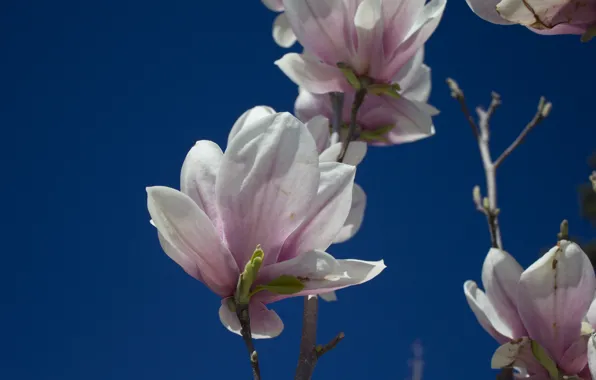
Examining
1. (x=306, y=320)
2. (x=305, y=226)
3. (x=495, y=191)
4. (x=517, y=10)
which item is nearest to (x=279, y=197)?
(x=305, y=226)

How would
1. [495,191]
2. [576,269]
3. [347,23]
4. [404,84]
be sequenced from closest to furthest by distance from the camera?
[576,269] < [347,23] < [404,84] < [495,191]

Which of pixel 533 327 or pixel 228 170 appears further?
pixel 533 327

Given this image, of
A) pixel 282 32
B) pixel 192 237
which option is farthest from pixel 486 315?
pixel 282 32

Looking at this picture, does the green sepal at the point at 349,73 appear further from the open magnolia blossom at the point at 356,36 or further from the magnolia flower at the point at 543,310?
the magnolia flower at the point at 543,310

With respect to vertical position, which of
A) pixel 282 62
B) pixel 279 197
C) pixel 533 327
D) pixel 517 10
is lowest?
pixel 533 327

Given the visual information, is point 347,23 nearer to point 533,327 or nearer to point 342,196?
point 342,196

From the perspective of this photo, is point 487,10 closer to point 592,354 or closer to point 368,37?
point 368,37

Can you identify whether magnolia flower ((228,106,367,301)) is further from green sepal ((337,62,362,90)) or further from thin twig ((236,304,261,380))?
thin twig ((236,304,261,380))

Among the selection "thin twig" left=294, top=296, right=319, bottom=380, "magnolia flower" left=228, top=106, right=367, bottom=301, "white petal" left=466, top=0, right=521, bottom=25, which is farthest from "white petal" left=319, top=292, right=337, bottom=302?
"white petal" left=466, top=0, right=521, bottom=25
